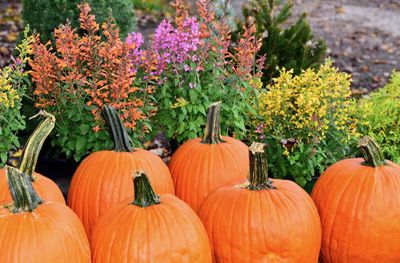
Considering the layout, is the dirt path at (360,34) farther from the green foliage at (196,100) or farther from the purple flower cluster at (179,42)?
the purple flower cluster at (179,42)

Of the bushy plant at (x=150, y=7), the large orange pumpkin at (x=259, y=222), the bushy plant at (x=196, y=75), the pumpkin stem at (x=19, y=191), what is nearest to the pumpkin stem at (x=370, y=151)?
the large orange pumpkin at (x=259, y=222)

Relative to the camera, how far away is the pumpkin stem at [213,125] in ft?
11.8

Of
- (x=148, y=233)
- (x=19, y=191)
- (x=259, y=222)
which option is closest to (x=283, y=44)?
(x=259, y=222)

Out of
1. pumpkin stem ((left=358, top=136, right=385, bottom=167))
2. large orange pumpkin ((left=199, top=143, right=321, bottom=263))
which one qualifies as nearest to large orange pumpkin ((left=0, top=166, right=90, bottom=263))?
large orange pumpkin ((left=199, top=143, right=321, bottom=263))

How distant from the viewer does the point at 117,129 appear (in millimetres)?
3518

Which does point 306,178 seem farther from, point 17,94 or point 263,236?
point 17,94

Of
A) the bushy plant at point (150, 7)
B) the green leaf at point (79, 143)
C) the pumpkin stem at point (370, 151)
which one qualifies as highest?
the bushy plant at point (150, 7)

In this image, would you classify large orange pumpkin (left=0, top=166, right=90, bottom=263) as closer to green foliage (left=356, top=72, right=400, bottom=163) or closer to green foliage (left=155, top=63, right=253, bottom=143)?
green foliage (left=155, top=63, right=253, bottom=143)

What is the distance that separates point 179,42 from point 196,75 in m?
0.23

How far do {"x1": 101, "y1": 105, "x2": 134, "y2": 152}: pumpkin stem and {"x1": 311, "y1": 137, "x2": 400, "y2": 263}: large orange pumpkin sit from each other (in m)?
1.09

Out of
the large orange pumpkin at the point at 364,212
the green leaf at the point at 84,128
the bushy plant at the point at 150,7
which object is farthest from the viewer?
the bushy plant at the point at 150,7

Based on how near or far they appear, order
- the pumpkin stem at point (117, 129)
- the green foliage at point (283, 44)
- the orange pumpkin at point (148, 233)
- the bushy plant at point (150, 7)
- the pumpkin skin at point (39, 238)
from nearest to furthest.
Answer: the pumpkin skin at point (39, 238) < the orange pumpkin at point (148, 233) < the pumpkin stem at point (117, 129) < the green foliage at point (283, 44) < the bushy plant at point (150, 7)

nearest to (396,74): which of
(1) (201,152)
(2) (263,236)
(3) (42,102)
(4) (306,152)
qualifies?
(4) (306,152)

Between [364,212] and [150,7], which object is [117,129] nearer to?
[364,212]
